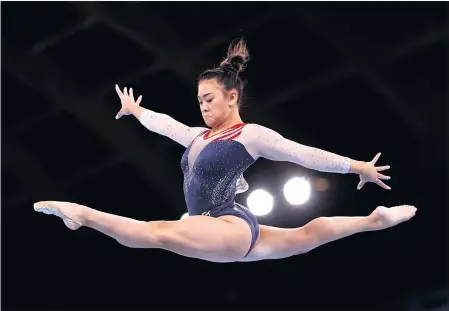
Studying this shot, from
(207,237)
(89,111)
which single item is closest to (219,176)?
(207,237)

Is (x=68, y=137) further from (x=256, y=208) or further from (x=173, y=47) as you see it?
(x=256, y=208)

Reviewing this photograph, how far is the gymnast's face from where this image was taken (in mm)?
3320

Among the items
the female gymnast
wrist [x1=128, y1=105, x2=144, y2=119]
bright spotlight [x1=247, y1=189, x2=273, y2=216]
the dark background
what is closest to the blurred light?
the dark background

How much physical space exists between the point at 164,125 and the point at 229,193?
1.93 ft

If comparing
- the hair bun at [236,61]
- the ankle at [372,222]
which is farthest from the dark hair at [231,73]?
the ankle at [372,222]

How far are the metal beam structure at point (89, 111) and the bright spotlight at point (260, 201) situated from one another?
1.84ft

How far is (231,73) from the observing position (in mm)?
3408

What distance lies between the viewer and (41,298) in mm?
5035

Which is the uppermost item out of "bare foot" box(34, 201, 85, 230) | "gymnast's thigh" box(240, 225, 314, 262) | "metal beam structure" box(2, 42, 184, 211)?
"metal beam structure" box(2, 42, 184, 211)

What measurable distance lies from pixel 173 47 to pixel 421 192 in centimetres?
191

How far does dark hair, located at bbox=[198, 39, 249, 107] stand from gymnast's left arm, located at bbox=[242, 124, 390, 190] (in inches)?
9.9

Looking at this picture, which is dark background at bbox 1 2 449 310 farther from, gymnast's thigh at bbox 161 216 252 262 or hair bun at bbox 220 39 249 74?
gymnast's thigh at bbox 161 216 252 262

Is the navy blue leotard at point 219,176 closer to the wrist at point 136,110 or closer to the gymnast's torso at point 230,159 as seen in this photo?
the gymnast's torso at point 230,159

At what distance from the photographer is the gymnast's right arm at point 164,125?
3.58 meters
